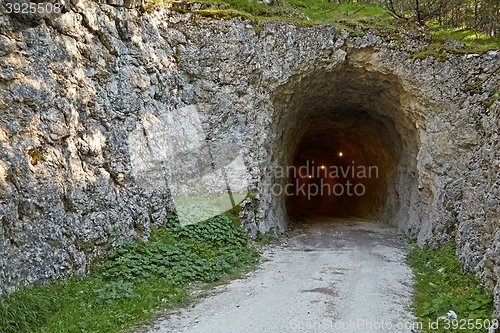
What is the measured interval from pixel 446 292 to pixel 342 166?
75.5 ft

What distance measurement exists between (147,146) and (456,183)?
376 inches

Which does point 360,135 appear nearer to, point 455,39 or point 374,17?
point 374,17

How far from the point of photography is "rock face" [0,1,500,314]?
735 cm

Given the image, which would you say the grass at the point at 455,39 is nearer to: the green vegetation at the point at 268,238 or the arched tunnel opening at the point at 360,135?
the arched tunnel opening at the point at 360,135

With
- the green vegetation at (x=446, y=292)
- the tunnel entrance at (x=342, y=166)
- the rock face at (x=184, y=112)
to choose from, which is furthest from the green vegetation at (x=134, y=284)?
the tunnel entrance at (x=342, y=166)

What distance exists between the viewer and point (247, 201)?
43.2ft

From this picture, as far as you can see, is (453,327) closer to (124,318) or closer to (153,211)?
(124,318)

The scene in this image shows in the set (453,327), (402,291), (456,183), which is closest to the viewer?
(453,327)

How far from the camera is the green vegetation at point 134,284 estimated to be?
5.94 m

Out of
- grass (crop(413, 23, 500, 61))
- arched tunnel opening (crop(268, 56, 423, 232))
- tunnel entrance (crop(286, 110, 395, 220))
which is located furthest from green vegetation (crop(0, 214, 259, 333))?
tunnel entrance (crop(286, 110, 395, 220))

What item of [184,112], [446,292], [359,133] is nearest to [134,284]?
[446,292]

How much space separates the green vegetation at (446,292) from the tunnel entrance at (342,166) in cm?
980

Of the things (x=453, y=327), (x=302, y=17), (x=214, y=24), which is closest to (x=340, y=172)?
(x=302, y=17)

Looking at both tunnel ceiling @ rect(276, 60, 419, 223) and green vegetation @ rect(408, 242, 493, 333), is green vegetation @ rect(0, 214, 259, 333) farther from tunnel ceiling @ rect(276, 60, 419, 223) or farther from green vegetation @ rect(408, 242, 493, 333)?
tunnel ceiling @ rect(276, 60, 419, 223)
